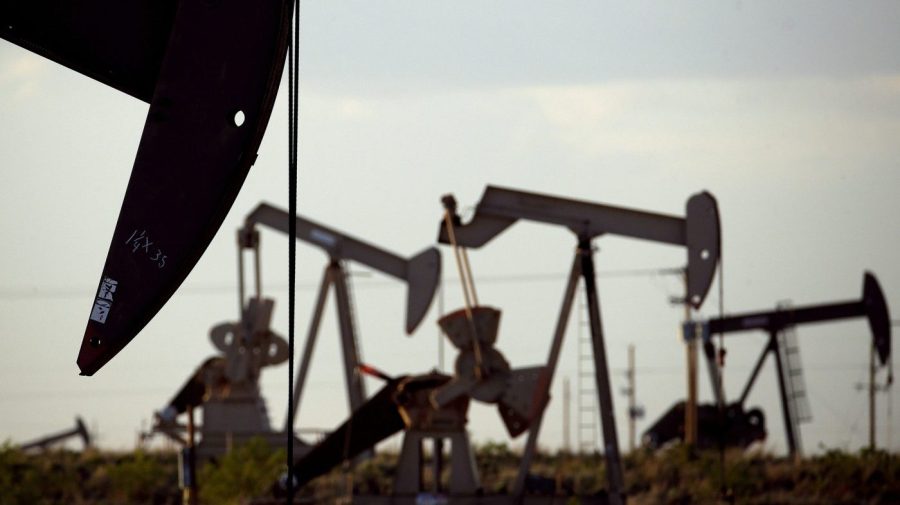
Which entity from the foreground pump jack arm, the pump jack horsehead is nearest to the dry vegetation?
the foreground pump jack arm

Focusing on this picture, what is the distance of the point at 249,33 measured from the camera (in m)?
4.41

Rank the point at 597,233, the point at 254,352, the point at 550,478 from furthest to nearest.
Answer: the point at 254,352
the point at 550,478
the point at 597,233

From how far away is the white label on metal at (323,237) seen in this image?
27.0 meters

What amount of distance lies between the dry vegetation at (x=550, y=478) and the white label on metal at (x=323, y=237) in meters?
3.06

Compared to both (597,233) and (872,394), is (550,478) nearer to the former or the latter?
(597,233)

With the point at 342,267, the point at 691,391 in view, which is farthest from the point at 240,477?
the point at 691,391

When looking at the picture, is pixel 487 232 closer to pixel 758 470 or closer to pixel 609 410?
pixel 609 410

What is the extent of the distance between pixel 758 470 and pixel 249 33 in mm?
21227

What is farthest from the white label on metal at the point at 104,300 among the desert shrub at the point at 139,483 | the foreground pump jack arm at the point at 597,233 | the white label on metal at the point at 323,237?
the desert shrub at the point at 139,483

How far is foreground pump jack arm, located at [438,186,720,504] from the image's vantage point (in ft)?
64.5

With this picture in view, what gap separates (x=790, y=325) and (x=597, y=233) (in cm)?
1141

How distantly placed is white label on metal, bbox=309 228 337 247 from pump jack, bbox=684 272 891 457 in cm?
645

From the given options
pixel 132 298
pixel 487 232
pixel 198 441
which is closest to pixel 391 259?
pixel 198 441

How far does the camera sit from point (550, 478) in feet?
67.6
